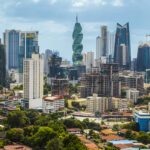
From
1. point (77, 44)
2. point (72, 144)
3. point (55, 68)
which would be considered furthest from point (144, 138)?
point (77, 44)

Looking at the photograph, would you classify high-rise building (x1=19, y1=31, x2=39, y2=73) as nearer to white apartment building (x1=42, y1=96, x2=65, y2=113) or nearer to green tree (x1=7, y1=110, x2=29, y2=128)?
white apartment building (x1=42, y1=96, x2=65, y2=113)

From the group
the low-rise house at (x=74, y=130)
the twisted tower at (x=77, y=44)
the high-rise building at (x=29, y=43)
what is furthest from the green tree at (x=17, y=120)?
the twisted tower at (x=77, y=44)

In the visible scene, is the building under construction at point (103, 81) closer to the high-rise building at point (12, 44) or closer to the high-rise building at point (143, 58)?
the high-rise building at point (143, 58)

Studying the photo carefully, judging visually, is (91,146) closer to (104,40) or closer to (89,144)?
(89,144)

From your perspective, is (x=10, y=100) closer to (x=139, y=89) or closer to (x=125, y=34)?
(x=139, y=89)

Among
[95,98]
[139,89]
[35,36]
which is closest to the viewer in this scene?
[95,98]

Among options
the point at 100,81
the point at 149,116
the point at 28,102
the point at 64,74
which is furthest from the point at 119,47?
the point at 149,116

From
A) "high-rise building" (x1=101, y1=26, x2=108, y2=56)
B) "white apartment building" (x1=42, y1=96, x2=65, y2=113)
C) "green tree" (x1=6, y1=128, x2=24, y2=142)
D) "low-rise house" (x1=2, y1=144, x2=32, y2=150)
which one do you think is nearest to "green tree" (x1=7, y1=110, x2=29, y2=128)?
"green tree" (x1=6, y1=128, x2=24, y2=142)
